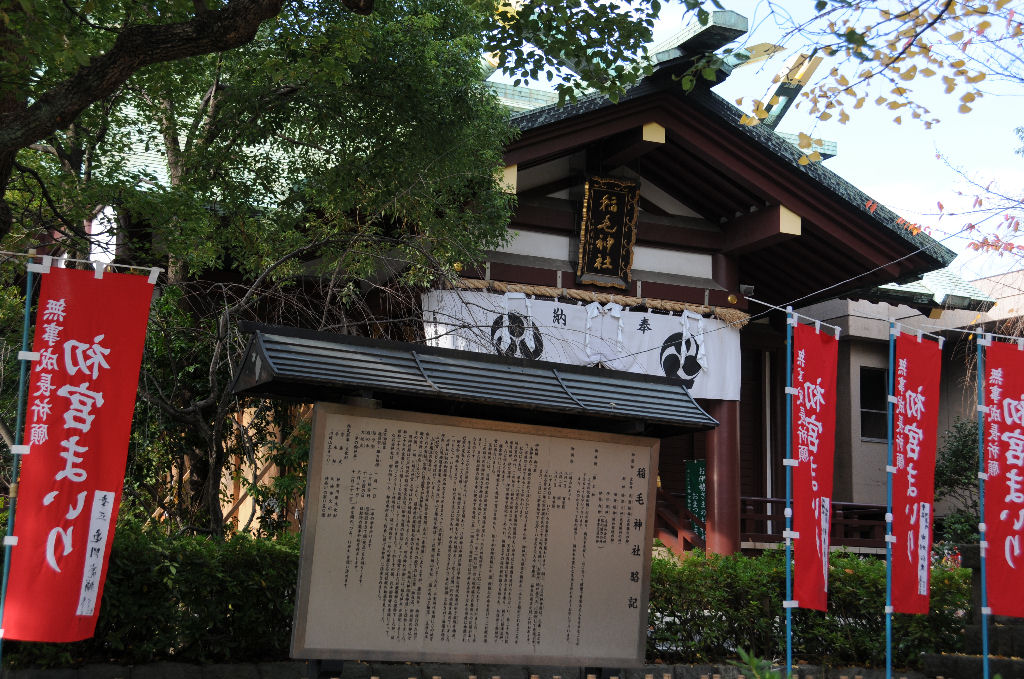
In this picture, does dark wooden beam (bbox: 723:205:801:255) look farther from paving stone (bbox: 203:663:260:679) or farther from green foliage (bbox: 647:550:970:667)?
paving stone (bbox: 203:663:260:679)

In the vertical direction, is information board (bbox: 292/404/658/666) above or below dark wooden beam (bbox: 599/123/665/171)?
below

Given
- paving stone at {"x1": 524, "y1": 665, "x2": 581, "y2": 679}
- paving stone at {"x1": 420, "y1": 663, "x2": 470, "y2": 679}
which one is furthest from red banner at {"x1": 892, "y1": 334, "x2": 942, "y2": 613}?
paving stone at {"x1": 420, "y1": 663, "x2": 470, "y2": 679}

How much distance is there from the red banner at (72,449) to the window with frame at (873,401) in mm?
14674

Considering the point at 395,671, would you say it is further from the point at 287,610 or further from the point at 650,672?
the point at 650,672

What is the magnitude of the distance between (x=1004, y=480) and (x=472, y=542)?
207 inches

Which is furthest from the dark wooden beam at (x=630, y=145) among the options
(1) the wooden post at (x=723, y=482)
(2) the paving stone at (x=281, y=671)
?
(2) the paving stone at (x=281, y=671)

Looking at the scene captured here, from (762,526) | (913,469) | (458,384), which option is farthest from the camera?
(762,526)

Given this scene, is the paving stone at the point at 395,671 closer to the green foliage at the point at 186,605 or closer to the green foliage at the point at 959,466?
the green foliage at the point at 186,605

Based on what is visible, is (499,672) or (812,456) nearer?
(499,672)

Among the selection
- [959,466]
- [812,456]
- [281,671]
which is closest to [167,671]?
[281,671]

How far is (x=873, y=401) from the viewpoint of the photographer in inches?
702

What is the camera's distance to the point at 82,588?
6078 millimetres

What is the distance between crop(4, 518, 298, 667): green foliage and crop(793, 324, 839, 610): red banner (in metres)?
4.44

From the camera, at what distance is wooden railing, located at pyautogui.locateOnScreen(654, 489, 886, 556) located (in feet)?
43.9
